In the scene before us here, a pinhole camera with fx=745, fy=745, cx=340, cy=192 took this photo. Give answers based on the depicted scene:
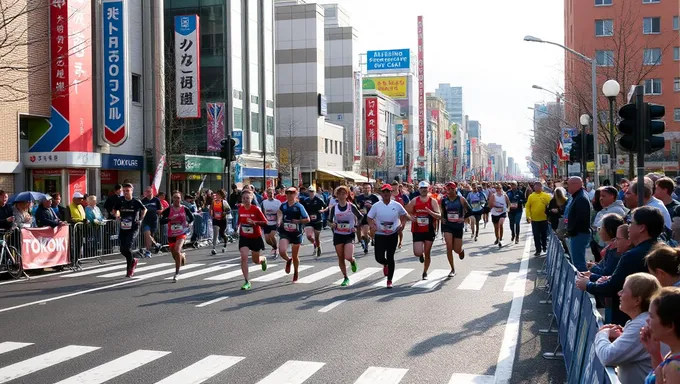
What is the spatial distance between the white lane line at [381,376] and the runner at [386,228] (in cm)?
605

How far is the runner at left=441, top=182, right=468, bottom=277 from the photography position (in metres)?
15.2

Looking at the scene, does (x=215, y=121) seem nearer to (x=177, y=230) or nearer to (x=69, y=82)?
(x=69, y=82)

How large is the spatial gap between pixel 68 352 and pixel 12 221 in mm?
8314

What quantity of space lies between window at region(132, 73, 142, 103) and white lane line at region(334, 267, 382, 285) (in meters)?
22.5

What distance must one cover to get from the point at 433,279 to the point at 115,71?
63.5 ft

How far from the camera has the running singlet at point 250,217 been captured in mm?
13852

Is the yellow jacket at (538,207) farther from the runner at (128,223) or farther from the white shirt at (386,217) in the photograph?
the runner at (128,223)

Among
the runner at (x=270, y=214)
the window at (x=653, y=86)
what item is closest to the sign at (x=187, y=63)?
the runner at (x=270, y=214)

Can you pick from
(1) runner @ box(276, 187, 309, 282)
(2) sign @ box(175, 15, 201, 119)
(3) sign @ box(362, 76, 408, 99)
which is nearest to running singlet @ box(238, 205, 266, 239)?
(1) runner @ box(276, 187, 309, 282)

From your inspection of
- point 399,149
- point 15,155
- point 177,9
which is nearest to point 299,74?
point 177,9

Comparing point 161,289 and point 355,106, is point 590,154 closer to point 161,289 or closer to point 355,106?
point 161,289

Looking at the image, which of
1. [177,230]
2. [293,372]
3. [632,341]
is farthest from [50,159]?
[632,341]

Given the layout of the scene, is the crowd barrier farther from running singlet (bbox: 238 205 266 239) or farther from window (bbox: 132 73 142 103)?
window (bbox: 132 73 142 103)

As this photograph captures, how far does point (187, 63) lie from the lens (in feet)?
119
